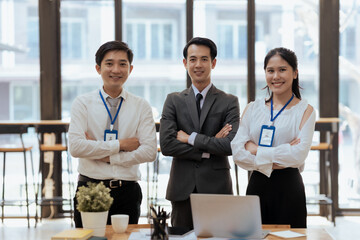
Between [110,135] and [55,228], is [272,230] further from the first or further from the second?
[55,228]

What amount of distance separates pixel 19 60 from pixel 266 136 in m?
4.06

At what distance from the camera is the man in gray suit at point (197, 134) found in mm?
3082

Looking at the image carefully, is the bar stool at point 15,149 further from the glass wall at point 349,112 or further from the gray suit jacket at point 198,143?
the glass wall at point 349,112

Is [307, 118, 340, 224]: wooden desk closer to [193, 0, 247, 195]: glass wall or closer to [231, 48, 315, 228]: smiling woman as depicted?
[193, 0, 247, 195]: glass wall

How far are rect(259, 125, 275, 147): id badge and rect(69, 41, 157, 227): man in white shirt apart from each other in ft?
2.23

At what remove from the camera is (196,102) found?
3225mm

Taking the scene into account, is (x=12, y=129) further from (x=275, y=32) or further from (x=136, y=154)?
(x=275, y=32)

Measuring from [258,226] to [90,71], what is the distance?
14.1ft

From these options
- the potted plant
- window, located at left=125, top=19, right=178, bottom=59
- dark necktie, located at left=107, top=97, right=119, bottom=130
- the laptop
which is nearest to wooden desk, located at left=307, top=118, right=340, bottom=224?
window, located at left=125, top=19, right=178, bottom=59

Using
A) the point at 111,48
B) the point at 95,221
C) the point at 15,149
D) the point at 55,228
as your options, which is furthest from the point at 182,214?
the point at 15,149

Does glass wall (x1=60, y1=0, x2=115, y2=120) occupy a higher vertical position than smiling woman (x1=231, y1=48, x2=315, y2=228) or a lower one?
higher

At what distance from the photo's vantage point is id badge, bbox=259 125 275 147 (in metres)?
2.89

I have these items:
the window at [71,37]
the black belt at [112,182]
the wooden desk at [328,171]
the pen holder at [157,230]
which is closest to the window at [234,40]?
the wooden desk at [328,171]

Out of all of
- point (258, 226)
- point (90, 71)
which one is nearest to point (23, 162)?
point (90, 71)
